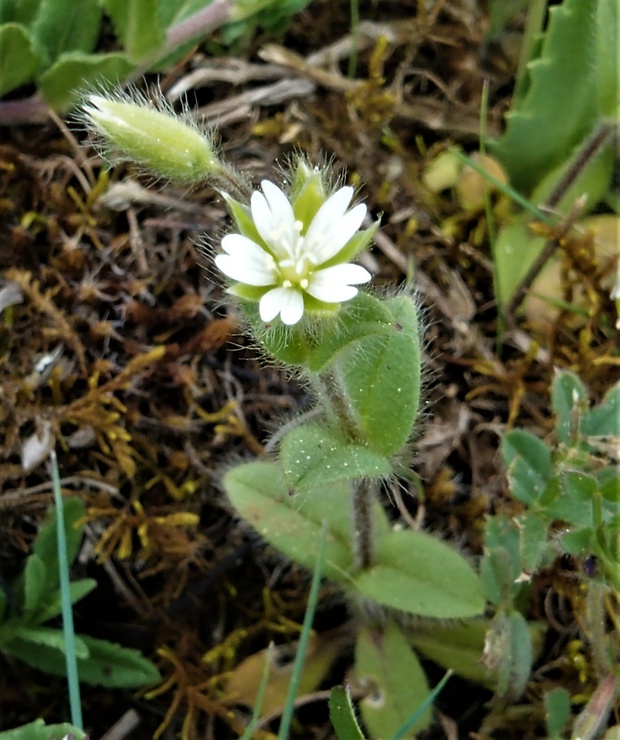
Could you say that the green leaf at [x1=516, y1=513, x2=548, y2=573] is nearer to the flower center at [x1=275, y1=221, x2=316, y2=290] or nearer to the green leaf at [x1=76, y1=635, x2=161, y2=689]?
the flower center at [x1=275, y1=221, x2=316, y2=290]

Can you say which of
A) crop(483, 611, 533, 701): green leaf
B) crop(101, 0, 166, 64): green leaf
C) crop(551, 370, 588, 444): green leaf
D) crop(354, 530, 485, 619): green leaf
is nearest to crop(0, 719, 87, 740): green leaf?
crop(354, 530, 485, 619): green leaf

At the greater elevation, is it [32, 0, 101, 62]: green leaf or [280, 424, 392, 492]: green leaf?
[32, 0, 101, 62]: green leaf

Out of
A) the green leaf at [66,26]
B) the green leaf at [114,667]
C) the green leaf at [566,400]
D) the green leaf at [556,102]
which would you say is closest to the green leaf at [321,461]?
the green leaf at [566,400]

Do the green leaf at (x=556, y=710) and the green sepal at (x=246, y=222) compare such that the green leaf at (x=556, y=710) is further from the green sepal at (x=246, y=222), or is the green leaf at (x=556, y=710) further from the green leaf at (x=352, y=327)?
the green sepal at (x=246, y=222)

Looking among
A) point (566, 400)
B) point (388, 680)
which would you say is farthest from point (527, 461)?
point (388, 680)

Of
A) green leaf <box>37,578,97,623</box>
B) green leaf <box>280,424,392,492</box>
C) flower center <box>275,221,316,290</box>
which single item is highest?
flower center <box>275,221,316,290</box>

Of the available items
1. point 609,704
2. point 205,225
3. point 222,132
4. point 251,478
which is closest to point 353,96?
point 222,132
